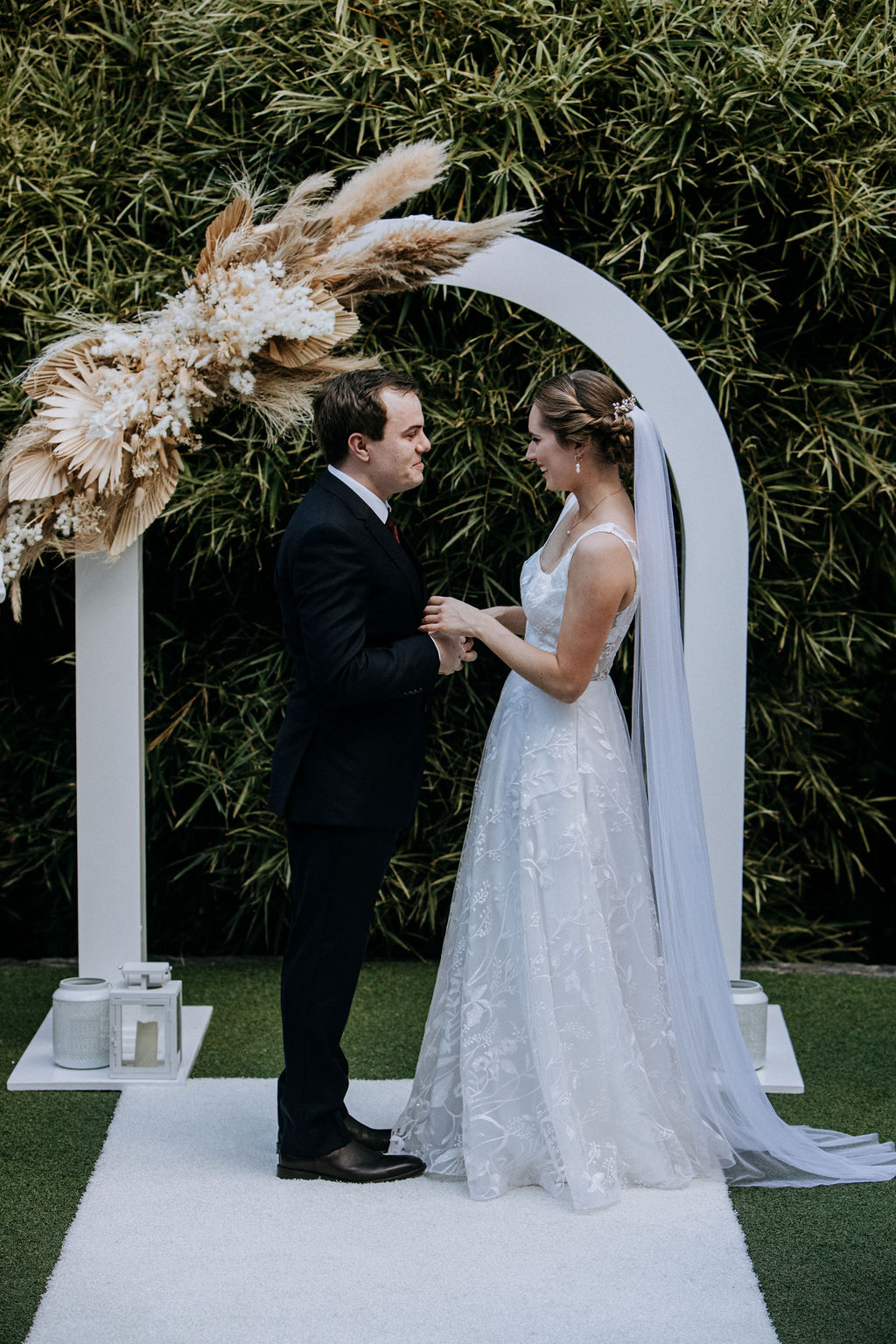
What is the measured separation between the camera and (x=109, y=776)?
3543 millimetres

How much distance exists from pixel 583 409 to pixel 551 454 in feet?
0.38

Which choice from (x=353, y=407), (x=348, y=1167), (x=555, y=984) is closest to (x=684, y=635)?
(x=555, y=984)

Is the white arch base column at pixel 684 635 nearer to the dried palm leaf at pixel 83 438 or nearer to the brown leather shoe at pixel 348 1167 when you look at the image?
the dried palm leaf at pixel 83 438

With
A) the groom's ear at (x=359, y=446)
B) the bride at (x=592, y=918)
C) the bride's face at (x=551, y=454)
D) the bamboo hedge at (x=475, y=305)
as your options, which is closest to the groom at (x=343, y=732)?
the groom's ear at (x=359, y=446)

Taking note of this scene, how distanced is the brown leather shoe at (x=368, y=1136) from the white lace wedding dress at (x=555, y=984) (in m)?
0.03

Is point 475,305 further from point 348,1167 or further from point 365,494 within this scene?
point 348,1167

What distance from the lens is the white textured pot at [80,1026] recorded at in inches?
134

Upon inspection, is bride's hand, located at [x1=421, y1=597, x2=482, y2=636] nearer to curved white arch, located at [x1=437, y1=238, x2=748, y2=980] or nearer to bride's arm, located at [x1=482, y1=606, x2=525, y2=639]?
bride's arm, located at [x1=482, y1=606, x2=525, y2=639]

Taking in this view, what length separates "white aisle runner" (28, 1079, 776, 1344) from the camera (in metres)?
2.24

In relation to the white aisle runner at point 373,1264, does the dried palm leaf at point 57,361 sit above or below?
above

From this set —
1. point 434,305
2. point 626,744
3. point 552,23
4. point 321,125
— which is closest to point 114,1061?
point 626,744

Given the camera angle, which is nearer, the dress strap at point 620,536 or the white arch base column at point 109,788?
the dress strap at point 620,536

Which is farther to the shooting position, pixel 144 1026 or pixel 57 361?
pixel 144 1026

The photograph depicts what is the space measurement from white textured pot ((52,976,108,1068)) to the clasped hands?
4.35 feet
